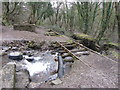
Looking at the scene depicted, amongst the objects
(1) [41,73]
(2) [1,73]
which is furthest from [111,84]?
(2) [1,73]

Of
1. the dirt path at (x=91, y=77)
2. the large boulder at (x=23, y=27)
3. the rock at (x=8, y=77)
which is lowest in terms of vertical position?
the dirt path at (x=91, y=77)

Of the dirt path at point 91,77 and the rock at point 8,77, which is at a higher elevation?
the rock at point 8,77

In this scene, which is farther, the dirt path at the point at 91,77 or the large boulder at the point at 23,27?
the large boulder at the point at 23,27

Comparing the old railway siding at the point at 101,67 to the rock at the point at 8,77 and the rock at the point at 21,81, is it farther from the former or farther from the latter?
the rock at the point at 8,77

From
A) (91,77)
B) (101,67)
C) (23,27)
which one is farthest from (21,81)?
(23,27)

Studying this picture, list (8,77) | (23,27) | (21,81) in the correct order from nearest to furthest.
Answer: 1. (8,77)
2. (21,81)
3. (23,27)

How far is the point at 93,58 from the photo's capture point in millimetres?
5320

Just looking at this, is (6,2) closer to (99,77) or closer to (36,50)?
(36,50)

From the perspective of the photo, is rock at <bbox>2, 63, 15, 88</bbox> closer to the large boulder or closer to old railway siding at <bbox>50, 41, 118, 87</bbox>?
old railway siding at <bbox>50, 41, 118, 87</bbox>

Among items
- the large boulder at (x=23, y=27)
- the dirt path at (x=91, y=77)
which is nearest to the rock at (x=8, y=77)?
the dirt path at (x=91, y=77)

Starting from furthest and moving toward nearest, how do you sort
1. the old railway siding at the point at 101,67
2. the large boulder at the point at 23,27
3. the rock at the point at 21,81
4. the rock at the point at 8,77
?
the large boulder at the point at 23,27 < the old railway siding at the point at 101,67 < the rock at the point at 21,81 < the rock at the point at 8,77

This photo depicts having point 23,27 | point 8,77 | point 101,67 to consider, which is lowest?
point 101,67

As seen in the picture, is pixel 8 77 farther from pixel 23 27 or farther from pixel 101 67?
pixel 23 27

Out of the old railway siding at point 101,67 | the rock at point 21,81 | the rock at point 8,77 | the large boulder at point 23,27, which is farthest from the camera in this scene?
the large boulder at point 23,27
